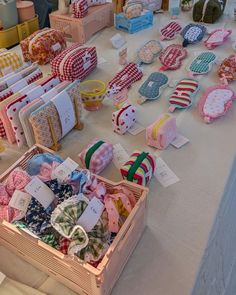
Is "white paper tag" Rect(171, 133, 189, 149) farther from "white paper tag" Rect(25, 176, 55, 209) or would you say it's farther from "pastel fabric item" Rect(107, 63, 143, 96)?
"white paper tag" Rect(25, 176, 55, 209)

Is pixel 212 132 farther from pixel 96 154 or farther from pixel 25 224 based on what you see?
pixel 25 224

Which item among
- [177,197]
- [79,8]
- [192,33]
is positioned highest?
[79,8]

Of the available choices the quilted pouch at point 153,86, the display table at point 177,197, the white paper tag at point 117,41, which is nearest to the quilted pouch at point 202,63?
the display table at point 177,197

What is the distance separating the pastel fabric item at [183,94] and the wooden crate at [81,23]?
2.46 feet

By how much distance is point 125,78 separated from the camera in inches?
60.3

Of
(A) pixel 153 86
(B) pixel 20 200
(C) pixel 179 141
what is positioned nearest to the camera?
(B) pixel 20 200

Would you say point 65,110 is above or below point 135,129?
above

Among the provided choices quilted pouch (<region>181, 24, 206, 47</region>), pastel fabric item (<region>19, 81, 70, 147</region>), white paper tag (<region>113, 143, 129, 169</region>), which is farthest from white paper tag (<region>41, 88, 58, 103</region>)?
quilted pouch (<region>181, 24, 206, 47</region>)

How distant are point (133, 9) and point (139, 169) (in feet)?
4.30

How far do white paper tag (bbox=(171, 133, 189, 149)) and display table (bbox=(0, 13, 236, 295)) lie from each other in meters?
0.02

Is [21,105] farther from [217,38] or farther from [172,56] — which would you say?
[217,38]

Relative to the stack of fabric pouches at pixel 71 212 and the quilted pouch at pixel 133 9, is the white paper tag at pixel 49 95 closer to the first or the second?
the stack of fabric pouches at pixel 71 212

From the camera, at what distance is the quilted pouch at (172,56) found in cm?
165

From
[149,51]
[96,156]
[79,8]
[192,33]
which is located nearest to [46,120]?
[96,156]
